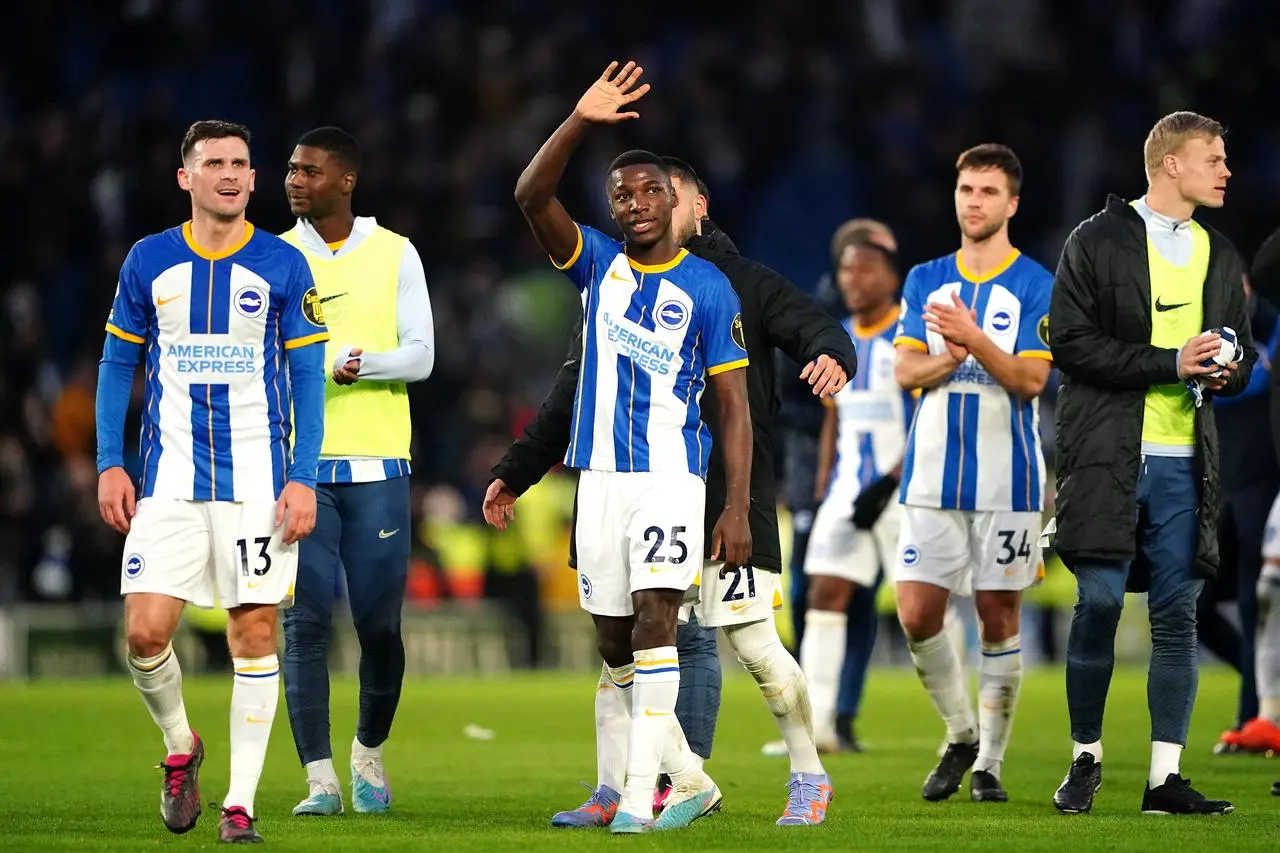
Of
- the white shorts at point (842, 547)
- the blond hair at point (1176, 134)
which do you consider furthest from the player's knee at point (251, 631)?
the white shorts at point (842, 547)

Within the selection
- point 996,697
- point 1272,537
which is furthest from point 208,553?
point 1272,537

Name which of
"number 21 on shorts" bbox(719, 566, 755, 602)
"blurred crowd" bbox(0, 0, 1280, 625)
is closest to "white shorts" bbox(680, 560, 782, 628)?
"number 21 on shorts" bbox(719, 566, 755, 602)

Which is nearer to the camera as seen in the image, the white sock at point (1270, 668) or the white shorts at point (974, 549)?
the white shorts at point (974, 549)

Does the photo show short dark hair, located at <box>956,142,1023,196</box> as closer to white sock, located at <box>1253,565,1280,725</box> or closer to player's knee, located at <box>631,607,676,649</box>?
player's knee, located at <box>631,607,676,649</box>

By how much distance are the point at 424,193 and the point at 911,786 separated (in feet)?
45.0

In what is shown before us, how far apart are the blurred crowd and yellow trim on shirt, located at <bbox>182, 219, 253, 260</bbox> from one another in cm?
1256

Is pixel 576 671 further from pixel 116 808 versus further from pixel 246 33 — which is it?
pixel 116 808

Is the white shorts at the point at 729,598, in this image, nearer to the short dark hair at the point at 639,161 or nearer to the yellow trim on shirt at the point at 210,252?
the short dark hair at the point at 639,161

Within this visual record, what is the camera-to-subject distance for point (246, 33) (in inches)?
889

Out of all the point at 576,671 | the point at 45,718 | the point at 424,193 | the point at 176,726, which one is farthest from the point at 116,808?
the point at 424,193

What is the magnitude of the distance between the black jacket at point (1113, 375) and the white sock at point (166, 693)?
3.10m

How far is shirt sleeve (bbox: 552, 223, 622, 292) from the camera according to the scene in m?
6.92

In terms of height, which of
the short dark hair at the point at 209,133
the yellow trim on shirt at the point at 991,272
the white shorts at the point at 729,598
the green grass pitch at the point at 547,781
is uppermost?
Result: the short dark hair at the point at 209,133

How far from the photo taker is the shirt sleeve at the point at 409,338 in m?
7.71
